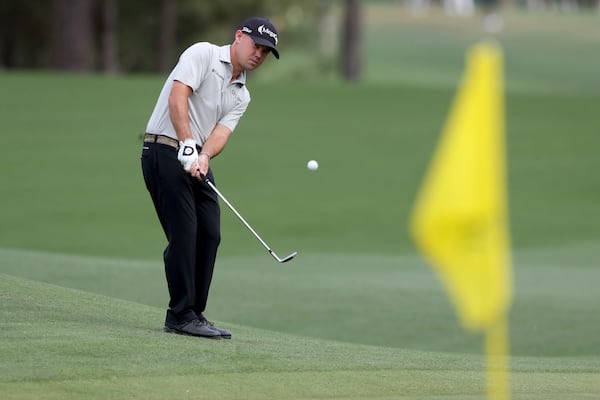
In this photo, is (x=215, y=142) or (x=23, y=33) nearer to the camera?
(x=215, y=142)

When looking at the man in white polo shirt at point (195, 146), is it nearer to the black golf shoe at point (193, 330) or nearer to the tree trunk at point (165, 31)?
the black golf shoe at point (193, 330)

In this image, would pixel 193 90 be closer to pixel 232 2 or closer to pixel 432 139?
pixel 432 139

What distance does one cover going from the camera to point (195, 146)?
7.89 metres

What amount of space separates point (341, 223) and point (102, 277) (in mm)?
9696

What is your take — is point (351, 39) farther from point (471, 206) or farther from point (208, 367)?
point (471, 206)

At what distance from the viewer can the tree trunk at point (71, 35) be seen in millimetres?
35312

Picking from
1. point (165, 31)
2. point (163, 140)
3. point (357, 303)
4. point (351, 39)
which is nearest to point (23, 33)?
point (165, 31)

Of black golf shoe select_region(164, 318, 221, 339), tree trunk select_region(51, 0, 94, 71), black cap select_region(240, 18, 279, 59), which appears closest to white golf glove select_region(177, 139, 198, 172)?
black cap select_region(240, 18, 279, 59)

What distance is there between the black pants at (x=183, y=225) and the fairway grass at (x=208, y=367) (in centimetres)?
32

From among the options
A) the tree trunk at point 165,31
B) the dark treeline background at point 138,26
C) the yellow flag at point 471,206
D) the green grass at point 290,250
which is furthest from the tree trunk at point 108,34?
the yellow flag at point 471,206

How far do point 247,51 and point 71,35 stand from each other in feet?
92.5

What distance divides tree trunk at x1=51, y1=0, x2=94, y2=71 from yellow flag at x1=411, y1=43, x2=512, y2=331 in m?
31.7

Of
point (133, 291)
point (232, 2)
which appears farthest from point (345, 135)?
point (232, 2)

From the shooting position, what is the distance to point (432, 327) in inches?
482
